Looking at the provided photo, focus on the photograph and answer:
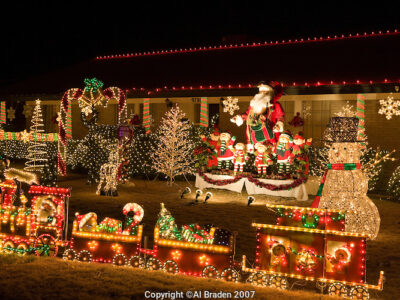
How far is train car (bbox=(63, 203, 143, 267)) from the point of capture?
668cm

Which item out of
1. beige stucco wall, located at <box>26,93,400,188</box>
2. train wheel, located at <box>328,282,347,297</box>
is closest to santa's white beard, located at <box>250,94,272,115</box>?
beige stucco wall, located at <box>26,93,400,188</box>

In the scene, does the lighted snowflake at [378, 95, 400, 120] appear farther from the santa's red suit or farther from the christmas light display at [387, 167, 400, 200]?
the santa's red suit

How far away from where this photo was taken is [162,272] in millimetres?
6430

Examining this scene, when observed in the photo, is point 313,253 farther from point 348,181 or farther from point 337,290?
point 348,181

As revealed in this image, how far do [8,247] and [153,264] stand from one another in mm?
2286

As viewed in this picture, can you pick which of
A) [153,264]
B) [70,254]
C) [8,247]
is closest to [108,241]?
[70,254]

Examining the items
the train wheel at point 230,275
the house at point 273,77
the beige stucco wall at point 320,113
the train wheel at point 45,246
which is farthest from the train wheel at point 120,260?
the beige stucco wall at point 320,113

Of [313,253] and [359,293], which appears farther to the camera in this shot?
[313,253]

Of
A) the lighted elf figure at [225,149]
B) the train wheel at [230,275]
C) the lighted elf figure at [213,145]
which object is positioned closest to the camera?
the train wheel at [230,275]

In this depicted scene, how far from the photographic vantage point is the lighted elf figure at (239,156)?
1455 centimetres

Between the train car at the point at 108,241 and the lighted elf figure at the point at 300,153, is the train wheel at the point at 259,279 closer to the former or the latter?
the train car at the point at 108,241

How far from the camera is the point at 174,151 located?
16.5m

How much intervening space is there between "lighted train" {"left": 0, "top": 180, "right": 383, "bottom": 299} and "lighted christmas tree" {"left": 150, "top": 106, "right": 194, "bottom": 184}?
924 centimetres

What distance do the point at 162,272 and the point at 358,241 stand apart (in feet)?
8.06
